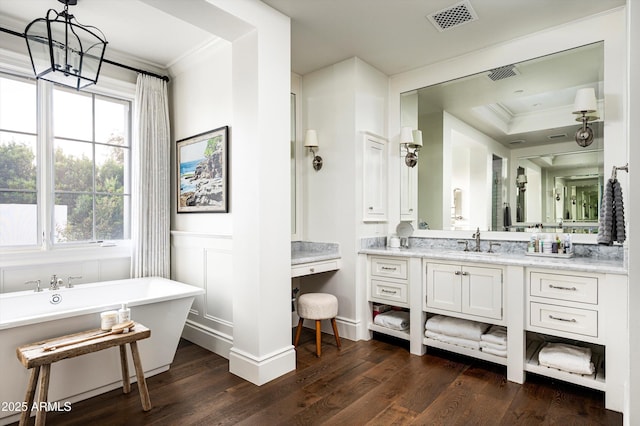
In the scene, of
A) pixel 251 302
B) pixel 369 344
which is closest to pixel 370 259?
pixel 369 344

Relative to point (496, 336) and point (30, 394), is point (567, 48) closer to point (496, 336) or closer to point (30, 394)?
point (496, 336)

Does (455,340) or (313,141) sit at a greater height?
(313,141)

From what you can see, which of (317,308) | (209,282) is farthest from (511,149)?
(209,282)

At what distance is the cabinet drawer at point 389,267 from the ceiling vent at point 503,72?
6.06ft

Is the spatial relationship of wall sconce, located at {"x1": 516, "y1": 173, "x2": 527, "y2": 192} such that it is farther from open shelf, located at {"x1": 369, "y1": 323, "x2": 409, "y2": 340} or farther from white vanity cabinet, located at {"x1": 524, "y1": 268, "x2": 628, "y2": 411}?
open shelf, located at {"x1": 369, "y1": 323, "x2": 409, "y2": 340}

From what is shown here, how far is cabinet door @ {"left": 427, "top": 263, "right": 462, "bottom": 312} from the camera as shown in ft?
9.86

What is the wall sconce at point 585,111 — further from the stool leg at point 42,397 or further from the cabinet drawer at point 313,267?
the stool leg at point 42,397

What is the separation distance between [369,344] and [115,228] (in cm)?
278

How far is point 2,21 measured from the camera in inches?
115

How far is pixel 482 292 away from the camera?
2.87m

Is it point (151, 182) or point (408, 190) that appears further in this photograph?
point (408, 190)

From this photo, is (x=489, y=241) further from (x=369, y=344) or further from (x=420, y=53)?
(x=420, y=53)

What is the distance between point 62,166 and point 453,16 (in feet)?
11.8

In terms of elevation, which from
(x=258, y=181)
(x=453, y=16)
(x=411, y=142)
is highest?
(x=453, y=16)
